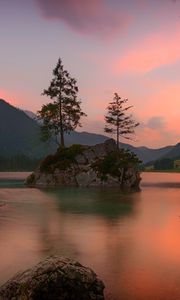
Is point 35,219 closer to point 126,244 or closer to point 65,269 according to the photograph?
point 126,244

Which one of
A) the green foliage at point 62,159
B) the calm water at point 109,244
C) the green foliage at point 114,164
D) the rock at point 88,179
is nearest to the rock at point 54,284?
the calm water at point 109,244

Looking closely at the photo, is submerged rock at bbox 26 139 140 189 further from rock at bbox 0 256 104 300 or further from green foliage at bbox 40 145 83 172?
rock at bbox 0 256 104 300

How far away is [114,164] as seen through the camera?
69.9m

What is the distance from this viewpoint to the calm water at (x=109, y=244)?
12.5 m

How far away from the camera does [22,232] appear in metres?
21.7

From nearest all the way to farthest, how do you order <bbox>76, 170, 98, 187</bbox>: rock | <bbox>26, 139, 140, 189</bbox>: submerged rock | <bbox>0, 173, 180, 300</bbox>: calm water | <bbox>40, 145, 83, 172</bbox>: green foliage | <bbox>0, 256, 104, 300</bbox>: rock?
<bbox>0, 256, 104, 300</bbox>: rock → <bbox>0, 173, 180, 300</bbox>: calm water → <bbox>26, 139, 140, 189</bbox>: submerged rock → <bbox>76, 170, 98, 187</bbox>: rock → <bbox>40, 145, 83, 172</bbox>: green foliage

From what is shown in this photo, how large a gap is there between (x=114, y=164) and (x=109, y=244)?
51.5m

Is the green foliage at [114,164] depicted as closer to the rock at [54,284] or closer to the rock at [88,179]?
the rock at [88,179]

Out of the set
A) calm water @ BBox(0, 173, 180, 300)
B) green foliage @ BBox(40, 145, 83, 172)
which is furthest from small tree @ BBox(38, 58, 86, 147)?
calm water @ BBox(0, 173, 180, 300)

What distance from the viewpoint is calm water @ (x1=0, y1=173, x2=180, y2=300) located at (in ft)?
40.9

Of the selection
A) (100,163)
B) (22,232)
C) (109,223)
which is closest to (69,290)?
(22,232)

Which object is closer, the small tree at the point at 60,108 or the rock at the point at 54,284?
the rock at the point at 54,284

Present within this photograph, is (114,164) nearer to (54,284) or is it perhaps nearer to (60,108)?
(60,108)

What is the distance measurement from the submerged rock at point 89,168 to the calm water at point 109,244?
1455 inches
